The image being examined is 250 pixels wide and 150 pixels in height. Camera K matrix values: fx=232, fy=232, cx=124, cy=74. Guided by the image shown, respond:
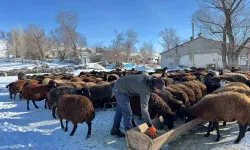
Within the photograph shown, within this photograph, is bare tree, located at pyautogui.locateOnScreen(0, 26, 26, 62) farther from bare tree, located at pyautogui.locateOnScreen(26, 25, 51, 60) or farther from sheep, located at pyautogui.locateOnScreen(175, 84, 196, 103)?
sheep, located at pyautogui.locateOnScreen(175, 84, 196, 103)

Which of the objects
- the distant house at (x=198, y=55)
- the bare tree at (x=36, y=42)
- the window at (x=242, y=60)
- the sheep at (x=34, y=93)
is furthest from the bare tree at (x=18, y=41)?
the sheep at (x=34, y=93)

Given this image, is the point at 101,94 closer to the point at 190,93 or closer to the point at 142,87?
the point at 190,93

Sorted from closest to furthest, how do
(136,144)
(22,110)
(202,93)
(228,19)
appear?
(136,144), (202,93), (22,110), (228,19)

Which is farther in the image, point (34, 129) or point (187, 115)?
point (34, 129)

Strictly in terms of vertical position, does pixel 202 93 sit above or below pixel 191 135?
above

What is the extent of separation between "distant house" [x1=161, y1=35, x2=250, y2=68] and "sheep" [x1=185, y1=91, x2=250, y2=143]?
3154 centimetres

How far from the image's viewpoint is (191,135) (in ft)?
18.9

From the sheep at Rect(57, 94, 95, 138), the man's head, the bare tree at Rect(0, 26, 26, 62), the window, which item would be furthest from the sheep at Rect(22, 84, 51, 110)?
the bare tree at Rect(0, 26, 26, 62)

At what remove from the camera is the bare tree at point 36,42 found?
61.8 m

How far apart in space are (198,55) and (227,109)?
35.9 meters

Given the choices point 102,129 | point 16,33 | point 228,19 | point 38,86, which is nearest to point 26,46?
point 16,33

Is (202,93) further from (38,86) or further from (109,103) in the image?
(38,86)

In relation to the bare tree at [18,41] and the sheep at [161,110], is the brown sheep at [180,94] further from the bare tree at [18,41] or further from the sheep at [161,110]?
the bare tree at [18,41]

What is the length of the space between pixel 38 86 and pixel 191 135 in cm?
635
